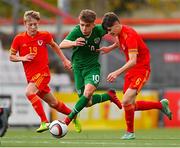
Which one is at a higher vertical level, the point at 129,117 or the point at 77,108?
the point at 77,108

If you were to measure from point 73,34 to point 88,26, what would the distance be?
1.10 ft

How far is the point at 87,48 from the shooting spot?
1780cm

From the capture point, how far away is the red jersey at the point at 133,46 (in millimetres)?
17141

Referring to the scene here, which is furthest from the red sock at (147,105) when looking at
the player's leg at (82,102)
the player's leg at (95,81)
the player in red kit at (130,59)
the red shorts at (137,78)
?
the player's leg at (82,102)

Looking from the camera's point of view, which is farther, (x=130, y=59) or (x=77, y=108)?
(x=130, y=59)

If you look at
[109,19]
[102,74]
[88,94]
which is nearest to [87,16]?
[109,19]

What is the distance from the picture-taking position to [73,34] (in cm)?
1747

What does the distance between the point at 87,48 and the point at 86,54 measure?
0.57 feet

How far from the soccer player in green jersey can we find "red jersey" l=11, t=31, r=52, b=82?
571 mm

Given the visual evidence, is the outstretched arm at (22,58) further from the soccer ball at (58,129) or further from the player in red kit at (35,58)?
the soccer ball at (58,129)

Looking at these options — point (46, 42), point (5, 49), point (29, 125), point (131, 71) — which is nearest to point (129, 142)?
point (131, 71)

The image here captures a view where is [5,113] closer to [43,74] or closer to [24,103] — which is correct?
[43,74]

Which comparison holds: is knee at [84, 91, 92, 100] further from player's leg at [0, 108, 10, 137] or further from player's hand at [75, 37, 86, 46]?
player's leg at [0, 108, 10, 137]

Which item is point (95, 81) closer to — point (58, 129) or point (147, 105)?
point (147, 105)
